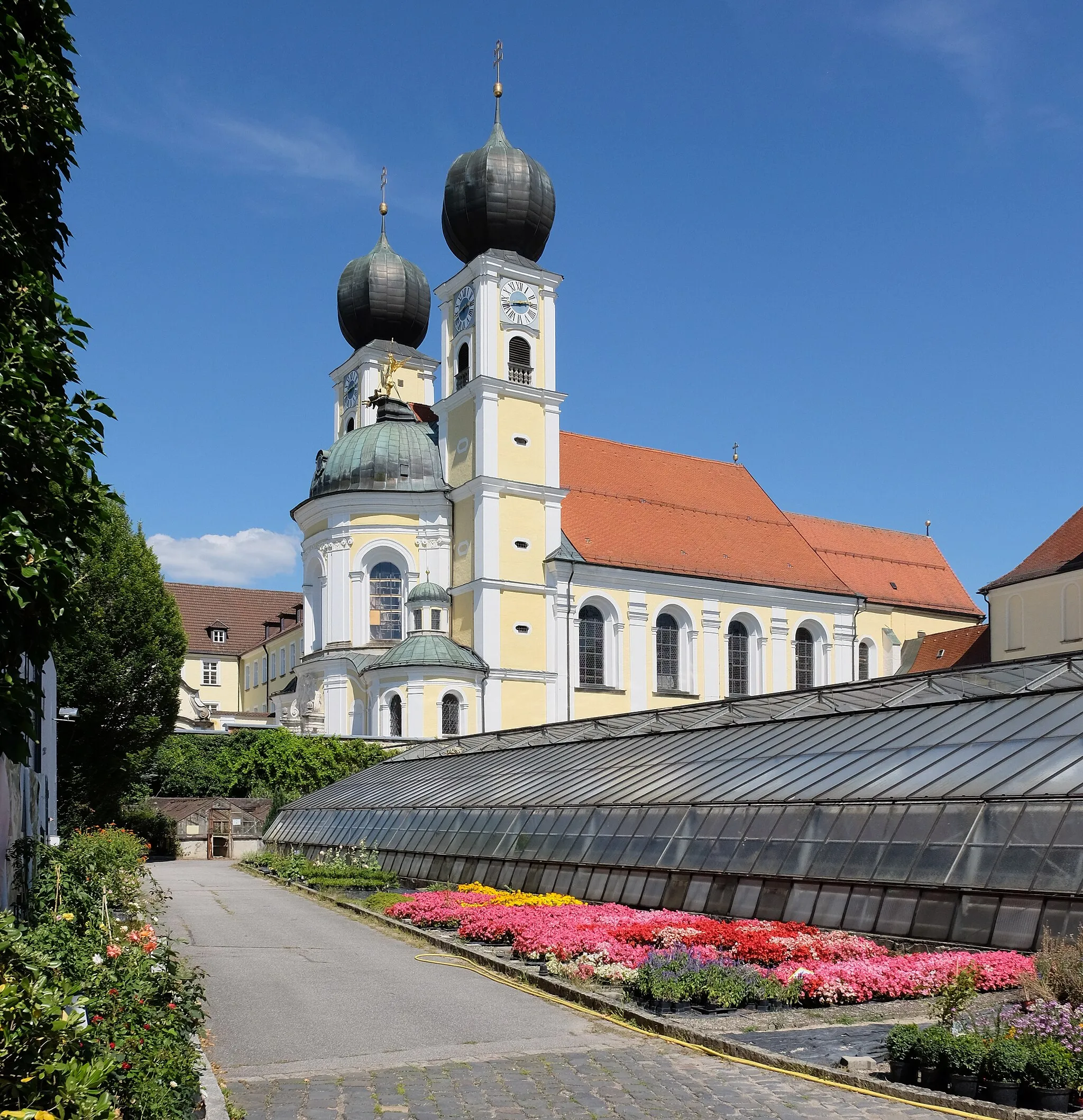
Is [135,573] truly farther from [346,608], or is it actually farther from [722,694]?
[722,694]

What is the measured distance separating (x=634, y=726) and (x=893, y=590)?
4643 centimetres

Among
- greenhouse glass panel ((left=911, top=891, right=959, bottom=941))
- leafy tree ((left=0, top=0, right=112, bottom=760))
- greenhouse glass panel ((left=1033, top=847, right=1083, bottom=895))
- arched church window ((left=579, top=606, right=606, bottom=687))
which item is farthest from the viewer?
arched church window ((left=579, top=606, right=606, bottom=687))

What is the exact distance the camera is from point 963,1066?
9.62m

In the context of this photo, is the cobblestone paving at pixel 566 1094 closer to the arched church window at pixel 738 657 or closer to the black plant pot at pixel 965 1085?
the black plant pot at pixel 965 1085

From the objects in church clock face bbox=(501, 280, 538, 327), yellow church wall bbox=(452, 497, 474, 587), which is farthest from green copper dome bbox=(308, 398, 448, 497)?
church clock face bbox=(501, 280, 538, 327)

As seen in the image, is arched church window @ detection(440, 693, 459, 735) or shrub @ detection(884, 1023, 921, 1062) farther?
arched church window @ detection(440, 693, 459, 735)

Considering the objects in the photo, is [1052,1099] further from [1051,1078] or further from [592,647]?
[592,647]

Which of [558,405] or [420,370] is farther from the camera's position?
[420,370]

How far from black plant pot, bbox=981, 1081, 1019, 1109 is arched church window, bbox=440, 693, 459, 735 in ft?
157

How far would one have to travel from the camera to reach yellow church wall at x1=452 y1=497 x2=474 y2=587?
59.6m

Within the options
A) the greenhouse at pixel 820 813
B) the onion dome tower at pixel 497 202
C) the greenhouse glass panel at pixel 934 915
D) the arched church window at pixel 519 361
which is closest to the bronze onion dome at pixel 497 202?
the onion dome tower at pixel 497 202

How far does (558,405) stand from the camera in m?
62.6

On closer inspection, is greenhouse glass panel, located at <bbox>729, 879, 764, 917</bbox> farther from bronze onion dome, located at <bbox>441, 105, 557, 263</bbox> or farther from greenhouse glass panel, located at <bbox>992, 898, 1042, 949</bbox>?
bronze onion dome, located at <bbox>441, 105, 557, 263</bbox>

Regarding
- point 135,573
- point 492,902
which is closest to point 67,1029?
point 492,902
